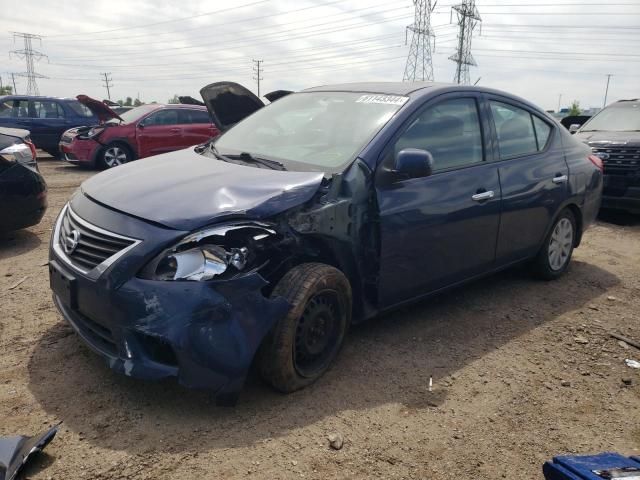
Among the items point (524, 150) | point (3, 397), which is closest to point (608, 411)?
point (524, 150)

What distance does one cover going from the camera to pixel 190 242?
2.65 m

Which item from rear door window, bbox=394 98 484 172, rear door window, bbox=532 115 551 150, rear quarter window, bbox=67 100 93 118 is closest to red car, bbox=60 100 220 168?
rear quarter window, bbox=67 100 93 118

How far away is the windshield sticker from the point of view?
3662 millimetres

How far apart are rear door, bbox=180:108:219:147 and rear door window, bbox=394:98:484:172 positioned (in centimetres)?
898

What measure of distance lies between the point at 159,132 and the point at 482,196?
9683mm

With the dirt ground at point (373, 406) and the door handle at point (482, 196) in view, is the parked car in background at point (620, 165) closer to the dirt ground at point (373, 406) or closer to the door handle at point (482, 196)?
the dirt ground at point (373, 406)

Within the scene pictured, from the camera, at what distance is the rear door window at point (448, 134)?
3623 millimetres

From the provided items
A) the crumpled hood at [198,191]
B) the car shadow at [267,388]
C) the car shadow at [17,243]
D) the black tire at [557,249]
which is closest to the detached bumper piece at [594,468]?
the car shadow at [267,388]

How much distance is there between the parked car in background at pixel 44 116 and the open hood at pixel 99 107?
8.37ft

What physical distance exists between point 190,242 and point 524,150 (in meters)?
3.05

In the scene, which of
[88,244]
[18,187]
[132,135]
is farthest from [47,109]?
[88,244]

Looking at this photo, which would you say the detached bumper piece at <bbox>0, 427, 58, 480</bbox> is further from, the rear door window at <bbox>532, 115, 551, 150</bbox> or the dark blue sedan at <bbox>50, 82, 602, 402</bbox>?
the rear door window at <bbox>532, 115, 551, 150</bbox>

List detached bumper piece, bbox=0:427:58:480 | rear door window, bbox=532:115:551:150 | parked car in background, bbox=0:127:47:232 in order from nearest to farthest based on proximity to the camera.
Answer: detached bumper piece, bbox=0:427:58:480 < rear door window, bbox=532:115:551:150 < parked car in background, bbox=0:127:47:232

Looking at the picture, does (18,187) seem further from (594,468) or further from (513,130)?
(594,468)
